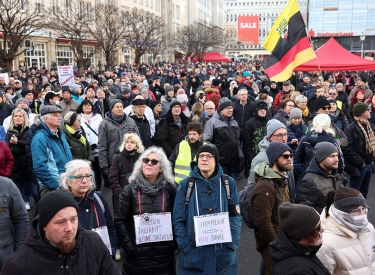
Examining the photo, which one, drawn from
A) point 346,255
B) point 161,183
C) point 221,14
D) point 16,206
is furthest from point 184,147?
point 221,14

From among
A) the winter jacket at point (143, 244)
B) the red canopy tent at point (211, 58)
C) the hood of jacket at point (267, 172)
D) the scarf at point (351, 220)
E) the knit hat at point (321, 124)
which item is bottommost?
the winter jacket at point (143, 244)

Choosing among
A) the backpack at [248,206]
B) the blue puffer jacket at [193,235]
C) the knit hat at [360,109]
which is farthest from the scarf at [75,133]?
the knit hat at [360,109]

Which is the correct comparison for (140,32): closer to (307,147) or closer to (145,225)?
(307,147)

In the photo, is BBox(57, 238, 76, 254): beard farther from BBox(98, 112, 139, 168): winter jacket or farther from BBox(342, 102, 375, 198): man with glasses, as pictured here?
BBox(342, 102, 375, 198): man with glasses

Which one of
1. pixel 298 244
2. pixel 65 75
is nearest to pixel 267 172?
pixel 298 244

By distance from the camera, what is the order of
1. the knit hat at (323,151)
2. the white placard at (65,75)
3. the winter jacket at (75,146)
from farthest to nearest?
the white placard at (65,75), the winter jacket at (75,146), the knit hat at (323,151)

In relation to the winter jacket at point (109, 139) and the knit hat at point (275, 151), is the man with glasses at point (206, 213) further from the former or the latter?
the winter jacket at point (109, 139)

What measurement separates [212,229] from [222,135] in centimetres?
346

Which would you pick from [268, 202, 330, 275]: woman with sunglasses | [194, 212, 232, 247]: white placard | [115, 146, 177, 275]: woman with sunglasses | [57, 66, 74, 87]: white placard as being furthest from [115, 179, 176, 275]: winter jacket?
[57, 66, 74, 87]: white placard

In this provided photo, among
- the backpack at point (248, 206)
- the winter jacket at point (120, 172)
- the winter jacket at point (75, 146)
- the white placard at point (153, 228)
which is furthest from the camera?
the winter jacket at point (75, 146)

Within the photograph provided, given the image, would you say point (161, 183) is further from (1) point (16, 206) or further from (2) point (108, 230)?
(1) point (16, 206)

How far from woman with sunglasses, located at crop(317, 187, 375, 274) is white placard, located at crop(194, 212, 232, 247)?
0.79 meters

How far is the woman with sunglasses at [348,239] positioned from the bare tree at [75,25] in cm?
2014

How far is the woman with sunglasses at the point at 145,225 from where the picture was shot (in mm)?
3270
